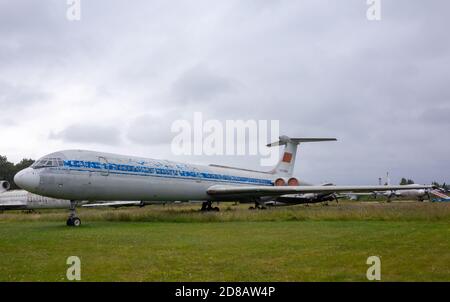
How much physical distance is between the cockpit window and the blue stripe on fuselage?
1.19 feet

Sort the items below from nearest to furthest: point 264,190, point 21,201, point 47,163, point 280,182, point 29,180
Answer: point 29,180 < point 47,163 < point 264,190 < point 280,182 < point 21,201

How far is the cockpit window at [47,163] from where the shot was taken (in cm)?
2088

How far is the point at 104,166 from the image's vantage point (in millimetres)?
23641

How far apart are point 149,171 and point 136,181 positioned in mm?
1454

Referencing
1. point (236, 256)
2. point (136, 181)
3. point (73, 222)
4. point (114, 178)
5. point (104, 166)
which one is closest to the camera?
point (236, 256)

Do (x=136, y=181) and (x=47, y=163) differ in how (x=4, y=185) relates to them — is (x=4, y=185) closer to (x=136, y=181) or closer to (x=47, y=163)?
(x=136, y=181)

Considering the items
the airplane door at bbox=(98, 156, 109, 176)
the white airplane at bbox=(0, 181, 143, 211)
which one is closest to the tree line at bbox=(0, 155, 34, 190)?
the white airplane at bbox=(0, 181, 143, 211)

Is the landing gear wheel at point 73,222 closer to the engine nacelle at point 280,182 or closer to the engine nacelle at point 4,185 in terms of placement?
the engine nacelle at point 280,182

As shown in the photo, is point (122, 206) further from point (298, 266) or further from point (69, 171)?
point (298, 266)

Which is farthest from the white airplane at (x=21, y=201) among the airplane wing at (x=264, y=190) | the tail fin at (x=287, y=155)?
the tail fin at (x=287, y=155)

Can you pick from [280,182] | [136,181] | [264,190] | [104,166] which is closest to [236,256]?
[104,166]

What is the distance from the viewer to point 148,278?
751 cm

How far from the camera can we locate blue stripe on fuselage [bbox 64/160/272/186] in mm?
22547

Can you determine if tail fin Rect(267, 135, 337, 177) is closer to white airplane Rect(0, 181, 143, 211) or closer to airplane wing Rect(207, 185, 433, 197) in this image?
airplane wing Rect(207, 185, 433, 197)
